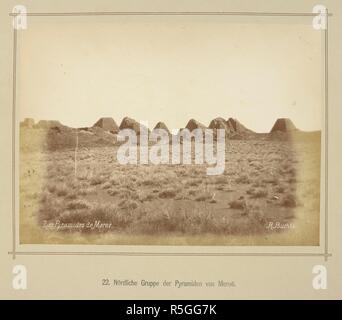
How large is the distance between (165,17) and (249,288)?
2034mm

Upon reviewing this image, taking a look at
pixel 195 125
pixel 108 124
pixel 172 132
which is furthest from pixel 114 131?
pixel 195 125

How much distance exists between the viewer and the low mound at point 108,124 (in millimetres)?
3037

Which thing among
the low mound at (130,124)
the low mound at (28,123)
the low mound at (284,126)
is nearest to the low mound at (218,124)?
the low mound at (284,126)

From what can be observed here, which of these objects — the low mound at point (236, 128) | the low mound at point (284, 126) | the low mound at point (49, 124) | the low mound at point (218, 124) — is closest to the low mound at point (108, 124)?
the low mound at point (49, 124)

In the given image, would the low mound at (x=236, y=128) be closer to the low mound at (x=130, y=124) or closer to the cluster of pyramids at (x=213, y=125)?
the cluster of pyramids at (x=213, y=125)

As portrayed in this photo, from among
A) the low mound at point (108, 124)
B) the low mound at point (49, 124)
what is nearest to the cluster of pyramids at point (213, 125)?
the low mound at point (108, 124)

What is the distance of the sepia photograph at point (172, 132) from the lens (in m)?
3.03

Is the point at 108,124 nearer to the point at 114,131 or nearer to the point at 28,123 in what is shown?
the point at 114,131

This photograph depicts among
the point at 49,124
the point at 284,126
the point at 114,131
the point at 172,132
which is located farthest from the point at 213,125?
the point at 49,124

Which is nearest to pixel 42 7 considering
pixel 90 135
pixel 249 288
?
pixel 90 135

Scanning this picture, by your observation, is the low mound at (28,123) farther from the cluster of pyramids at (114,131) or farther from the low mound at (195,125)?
the low mound at (195,125)

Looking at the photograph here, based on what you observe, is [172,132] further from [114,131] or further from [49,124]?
[49,124]

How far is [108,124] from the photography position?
3.04 metres

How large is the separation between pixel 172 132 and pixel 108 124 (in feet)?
1.50
